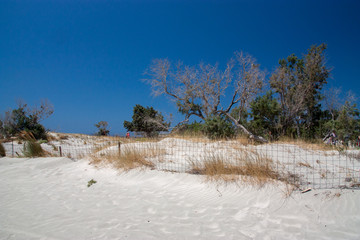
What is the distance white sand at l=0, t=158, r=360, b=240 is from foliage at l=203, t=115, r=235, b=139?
25.4 feet

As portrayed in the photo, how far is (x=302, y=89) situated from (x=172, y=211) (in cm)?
1638

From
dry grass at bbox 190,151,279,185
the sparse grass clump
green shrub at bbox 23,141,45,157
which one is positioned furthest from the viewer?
green shrub at bbox 23,141,45,157

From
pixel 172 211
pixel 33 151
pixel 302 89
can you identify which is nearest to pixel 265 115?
pixel 302 89

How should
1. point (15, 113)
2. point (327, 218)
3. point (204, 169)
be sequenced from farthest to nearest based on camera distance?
point (15, 113), point (204, 169), point (327, 218)

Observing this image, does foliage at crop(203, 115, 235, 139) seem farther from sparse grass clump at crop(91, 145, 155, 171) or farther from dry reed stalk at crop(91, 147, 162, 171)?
sparse grass clump at crop(91, 145, 155, 171)

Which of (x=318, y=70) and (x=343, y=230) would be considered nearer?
(x=343, y=230)

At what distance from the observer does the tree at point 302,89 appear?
1619cm


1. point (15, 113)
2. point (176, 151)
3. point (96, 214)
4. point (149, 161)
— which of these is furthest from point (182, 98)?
point (96, 214)

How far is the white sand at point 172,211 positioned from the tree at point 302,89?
526 inches

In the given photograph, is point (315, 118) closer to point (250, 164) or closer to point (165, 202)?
point (250, 164)

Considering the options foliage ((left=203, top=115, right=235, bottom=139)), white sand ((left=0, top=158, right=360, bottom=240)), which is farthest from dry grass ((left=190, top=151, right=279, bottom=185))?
foliage ((left=203, top=115, right=235, bottom=139))

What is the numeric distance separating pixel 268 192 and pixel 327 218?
1128mm

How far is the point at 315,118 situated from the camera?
57.2 feet

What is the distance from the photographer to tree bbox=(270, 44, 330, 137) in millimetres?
16188
